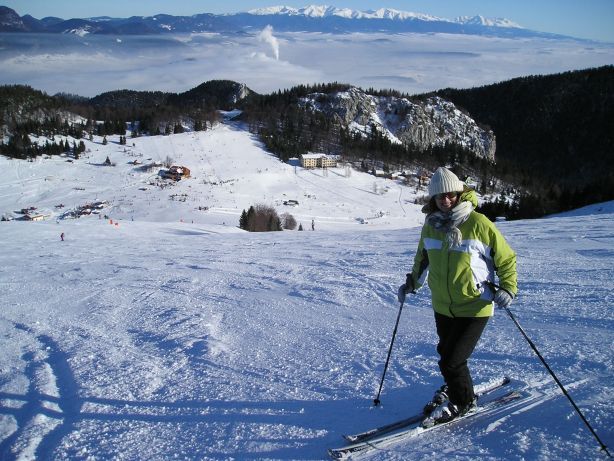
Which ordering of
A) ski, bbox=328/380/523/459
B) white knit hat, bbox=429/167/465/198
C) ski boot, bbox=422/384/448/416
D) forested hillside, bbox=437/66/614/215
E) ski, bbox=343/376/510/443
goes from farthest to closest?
1. forested hillside, bbox=437/66/614/215
2. ski boot, bbox=422/384/448/416
3. ski, bbox=343/376/510/443
4. ski, bbox=328/380/523/459
5. white knit hat, bbox=429/167/465/198

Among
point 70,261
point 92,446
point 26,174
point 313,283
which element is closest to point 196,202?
point 26,174

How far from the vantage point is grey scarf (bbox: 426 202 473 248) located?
9.87ft

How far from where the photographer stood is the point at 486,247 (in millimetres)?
3072

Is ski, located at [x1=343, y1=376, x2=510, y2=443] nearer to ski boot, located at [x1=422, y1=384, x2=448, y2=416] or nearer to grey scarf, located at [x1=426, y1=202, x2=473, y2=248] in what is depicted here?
ski boot, located at [x1=422, y1=384, x2=448, y2=416]

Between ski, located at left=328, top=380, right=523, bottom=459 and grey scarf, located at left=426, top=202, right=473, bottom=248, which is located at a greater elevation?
grey scarf, located at left=426, top=202, right=473, bottom=248

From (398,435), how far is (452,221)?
5.50ft

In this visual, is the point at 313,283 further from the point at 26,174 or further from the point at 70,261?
the point at 26,174

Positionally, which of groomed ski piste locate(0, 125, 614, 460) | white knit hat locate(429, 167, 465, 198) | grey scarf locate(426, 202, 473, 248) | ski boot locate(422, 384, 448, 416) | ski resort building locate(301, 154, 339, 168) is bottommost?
ski resort building locate(301, 154, 339, 168)

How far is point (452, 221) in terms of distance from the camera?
3.03 metres

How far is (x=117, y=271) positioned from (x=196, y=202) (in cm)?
4723

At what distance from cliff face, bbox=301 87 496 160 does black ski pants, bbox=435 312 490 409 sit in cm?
13935

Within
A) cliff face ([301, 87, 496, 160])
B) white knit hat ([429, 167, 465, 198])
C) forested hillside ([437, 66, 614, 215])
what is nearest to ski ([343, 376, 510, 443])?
white knit hat ([429, 167, 465, 198])

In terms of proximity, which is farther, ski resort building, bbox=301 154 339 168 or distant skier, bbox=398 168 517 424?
ski resort building, bbox=301 154 339 168

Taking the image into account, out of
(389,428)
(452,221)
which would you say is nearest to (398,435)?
(389,428)
